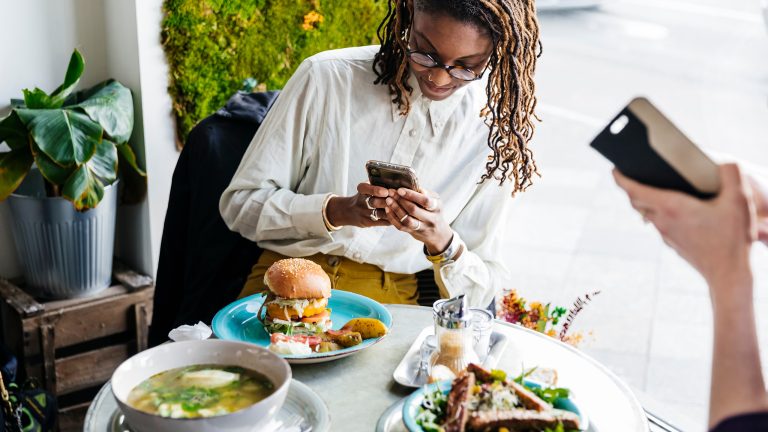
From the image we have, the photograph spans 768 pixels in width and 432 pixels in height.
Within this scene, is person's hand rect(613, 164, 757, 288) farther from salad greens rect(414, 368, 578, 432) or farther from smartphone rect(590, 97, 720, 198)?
salad greens rect(414, 368, 578, 432)

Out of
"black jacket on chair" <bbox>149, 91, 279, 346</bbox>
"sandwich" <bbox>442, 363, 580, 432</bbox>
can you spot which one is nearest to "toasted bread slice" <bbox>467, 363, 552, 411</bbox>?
"sandwich" <bbox>442, 363, 580, 432</bbox>

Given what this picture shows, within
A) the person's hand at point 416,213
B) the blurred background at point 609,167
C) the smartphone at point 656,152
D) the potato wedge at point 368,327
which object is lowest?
the blurred background at point 609,167

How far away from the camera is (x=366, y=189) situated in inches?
69.4

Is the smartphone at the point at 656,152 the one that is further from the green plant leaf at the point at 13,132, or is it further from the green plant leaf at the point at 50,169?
the green plant leaf at the point at 13,132

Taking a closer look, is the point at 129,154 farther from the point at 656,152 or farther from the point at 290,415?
the point at 656,152

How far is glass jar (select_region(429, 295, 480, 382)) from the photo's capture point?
1.46m

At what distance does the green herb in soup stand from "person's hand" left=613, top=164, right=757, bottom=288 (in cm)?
61

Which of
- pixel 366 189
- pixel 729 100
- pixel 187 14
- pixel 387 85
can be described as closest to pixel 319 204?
pixel 366 189

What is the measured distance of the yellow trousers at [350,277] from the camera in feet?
6.55

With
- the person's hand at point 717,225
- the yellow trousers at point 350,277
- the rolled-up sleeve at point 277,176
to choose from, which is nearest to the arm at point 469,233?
the yellow trousers at point 350,277

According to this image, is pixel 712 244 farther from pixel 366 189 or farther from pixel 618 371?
pixel 618 371

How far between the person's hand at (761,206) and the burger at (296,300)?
801 mm

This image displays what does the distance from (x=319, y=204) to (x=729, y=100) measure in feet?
14.3

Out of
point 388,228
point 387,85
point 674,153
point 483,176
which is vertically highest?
point 674,153
